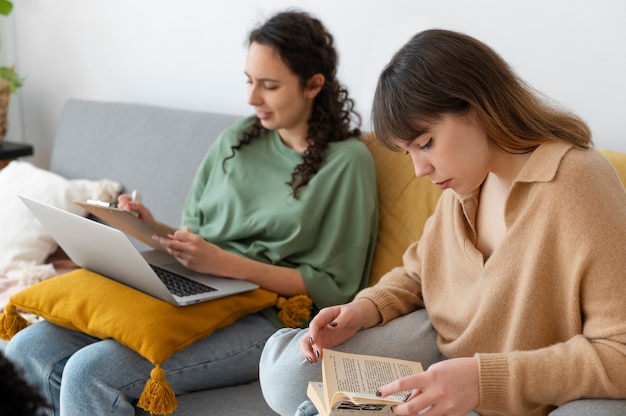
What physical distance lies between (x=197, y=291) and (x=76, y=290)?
261 mm

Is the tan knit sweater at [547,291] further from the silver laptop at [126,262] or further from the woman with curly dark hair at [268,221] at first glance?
the silver laptop at [126,262]

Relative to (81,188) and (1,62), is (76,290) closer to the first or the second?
(81,188)

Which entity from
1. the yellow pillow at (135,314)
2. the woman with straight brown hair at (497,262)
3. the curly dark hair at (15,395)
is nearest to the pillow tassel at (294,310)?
the yellow pillow at (135,314)

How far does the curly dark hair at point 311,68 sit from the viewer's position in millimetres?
1896

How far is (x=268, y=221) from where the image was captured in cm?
188

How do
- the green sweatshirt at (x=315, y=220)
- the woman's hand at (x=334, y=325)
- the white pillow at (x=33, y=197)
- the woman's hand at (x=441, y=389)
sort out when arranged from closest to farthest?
the woman's hand at (x=441, y=389)
the woman's hand at (x=334, y=325)
the green sweatshirt at (x=315, y=220)
the white pillow at (x=33, y=197)

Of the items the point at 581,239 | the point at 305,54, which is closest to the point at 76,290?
the point at 305,54

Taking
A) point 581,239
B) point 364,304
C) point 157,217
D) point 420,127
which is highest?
point 420,127

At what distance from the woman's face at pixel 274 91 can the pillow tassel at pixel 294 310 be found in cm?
44

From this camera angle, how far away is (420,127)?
126 cm

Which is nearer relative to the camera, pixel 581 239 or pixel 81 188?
pixel 581 239

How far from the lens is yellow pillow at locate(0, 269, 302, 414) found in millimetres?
1541

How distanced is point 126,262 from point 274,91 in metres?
0.57

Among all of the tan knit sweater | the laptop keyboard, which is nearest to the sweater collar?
the tan knit sweater
